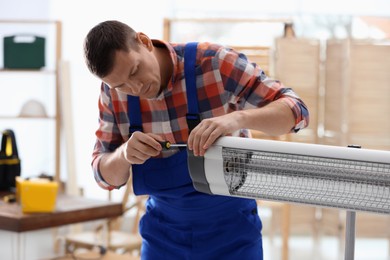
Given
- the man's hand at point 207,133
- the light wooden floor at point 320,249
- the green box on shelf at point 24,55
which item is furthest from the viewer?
the light wooden floor at point 320,249

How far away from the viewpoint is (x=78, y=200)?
340 cm

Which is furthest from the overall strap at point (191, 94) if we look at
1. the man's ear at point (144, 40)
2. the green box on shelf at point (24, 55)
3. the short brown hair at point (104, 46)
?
the green box on shelf at point (24, 55)

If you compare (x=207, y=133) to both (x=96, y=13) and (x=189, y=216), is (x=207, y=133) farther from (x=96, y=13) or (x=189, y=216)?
(x=96, y=13)

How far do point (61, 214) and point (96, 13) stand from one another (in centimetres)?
334

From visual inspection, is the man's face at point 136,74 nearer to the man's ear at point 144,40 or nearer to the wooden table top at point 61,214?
the man's ear at point 144,40

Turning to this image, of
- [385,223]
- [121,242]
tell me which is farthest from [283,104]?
[385,223]

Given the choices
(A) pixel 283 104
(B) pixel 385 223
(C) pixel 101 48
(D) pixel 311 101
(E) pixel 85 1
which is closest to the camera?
(C) pixel 101 48

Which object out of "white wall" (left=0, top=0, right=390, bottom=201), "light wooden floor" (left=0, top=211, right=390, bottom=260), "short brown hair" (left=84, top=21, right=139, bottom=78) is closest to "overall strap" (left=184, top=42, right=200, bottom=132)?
"short brown hair" (left=84, top=21, right=139, bottom=78)

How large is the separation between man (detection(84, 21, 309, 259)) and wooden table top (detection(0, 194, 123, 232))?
1.13 meters

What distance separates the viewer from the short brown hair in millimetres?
1655

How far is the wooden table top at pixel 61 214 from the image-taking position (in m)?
3.02

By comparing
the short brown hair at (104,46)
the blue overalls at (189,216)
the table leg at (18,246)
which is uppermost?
the short brown hair at (104,46)

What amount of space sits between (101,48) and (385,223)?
4.24m

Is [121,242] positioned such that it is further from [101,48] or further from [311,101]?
[101,48]
